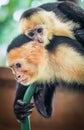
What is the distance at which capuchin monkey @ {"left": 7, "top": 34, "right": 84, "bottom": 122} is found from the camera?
4.67 ft

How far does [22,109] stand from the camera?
1.52m

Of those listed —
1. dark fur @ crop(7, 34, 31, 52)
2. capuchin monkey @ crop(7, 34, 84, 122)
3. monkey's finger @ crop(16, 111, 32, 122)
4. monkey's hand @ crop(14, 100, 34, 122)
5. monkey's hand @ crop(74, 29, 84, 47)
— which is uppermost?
dark fur @ crop(7, 34, 31, 52)

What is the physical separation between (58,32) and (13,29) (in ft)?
0.84

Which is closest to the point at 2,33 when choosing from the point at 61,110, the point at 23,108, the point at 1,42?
the point at 1,42

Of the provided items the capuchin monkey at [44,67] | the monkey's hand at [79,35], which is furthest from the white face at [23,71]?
the monkey's hand at [79,35]

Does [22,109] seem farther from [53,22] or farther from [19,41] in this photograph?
[53,22]

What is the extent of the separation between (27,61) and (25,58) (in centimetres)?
2

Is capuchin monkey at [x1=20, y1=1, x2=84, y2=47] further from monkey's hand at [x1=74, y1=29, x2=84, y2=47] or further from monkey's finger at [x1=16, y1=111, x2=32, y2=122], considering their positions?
monkey's finger at [x1=16, y1=111, x2=32, y2=122]

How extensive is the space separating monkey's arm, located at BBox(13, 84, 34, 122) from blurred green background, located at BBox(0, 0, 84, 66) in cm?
17

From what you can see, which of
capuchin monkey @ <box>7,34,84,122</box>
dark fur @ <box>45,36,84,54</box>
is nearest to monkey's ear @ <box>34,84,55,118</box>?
capuchin monkey @ <box>7,34,84,122</box>

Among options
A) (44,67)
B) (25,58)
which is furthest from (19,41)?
(44,67)

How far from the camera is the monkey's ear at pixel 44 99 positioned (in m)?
1.47

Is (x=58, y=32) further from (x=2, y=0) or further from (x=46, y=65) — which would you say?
(x=2, y=0)

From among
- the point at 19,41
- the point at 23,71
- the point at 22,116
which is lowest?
the point at 22,116
